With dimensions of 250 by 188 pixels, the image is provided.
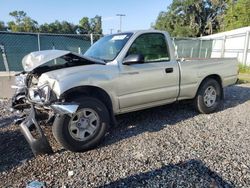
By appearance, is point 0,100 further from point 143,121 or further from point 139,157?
point 139,157

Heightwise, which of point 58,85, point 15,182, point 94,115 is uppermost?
point 58,85

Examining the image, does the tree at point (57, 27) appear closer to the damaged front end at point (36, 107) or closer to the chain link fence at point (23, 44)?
the chain link fence at point (23, 44)

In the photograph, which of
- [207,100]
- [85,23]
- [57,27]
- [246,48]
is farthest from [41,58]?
[85,23]

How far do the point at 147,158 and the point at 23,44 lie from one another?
6.98 m

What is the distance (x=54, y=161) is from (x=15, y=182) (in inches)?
25.0

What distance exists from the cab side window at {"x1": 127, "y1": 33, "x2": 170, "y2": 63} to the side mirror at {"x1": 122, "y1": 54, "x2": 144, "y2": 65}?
0.20 m

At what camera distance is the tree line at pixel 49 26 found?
54612mm

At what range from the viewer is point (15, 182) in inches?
125

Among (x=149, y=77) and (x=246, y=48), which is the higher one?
(x=246, y=48)

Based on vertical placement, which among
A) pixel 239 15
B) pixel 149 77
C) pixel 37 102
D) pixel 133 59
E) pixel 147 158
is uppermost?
pixel 239 15

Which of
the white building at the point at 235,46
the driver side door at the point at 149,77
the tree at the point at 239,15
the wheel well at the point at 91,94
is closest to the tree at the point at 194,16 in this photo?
the tree at the point at 239,15

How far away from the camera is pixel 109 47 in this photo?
16.1 ft

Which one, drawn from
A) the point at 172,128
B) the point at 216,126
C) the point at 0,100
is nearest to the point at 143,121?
the point at 172,128

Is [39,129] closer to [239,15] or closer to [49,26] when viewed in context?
[239,15]
